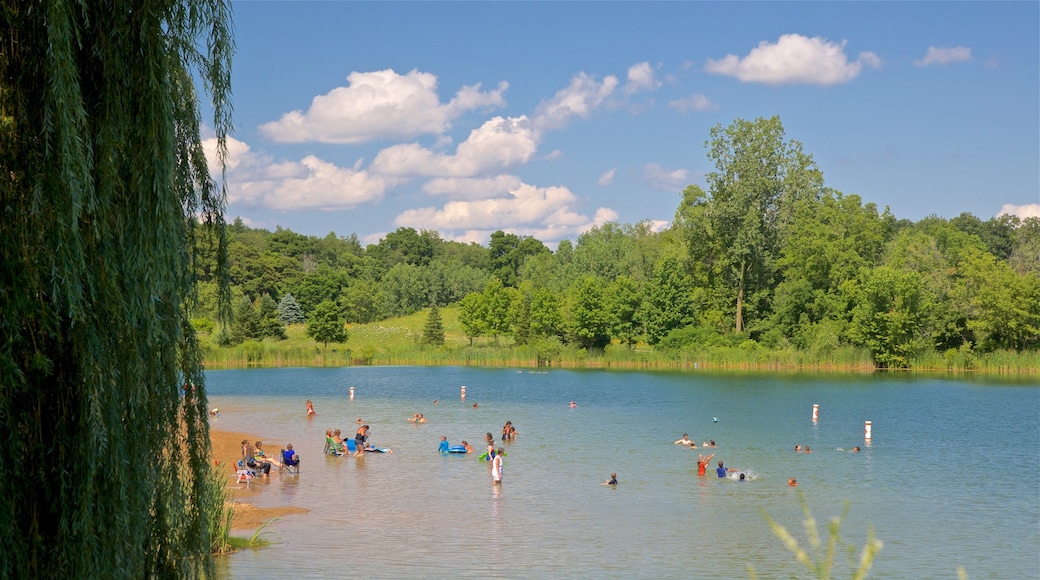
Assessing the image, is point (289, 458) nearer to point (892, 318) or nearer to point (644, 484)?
point (644, 484)

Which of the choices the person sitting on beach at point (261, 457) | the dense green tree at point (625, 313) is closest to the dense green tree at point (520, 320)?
the dense green tree at point (625, 313)

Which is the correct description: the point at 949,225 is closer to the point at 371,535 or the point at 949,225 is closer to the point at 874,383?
the point at 874,383

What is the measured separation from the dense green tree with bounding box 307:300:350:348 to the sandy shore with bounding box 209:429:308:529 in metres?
49.9

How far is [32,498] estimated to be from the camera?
709cm

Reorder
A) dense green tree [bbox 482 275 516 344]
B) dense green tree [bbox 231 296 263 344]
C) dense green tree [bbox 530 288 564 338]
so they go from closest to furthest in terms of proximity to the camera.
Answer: dense green tree [bbox 231 296 263 344] < dense green tree [bbox 530 288 564 338] < dense green tree [bbox 482 275 516 344]

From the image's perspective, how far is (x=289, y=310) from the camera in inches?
3932

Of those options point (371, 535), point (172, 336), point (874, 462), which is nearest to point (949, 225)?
point (874, 462)

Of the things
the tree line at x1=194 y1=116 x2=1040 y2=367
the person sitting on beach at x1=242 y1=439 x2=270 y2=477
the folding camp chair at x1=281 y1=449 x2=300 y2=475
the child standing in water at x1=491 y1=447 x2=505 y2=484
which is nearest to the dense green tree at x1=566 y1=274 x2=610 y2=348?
the tree line at x1=194 y1=116 x2=1040 y2=367

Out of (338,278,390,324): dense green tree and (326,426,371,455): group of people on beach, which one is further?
(338,278,390,324): dense green tree

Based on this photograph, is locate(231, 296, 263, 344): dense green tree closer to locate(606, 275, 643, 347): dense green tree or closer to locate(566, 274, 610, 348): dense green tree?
locate(566, 274, 610, 348): dense green tree

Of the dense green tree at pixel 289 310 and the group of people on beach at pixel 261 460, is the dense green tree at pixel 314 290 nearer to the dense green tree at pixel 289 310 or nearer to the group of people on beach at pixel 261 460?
the dense green tree at pixel 289 310

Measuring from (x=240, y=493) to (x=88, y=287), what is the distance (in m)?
20.3

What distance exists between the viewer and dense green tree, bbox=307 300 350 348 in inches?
3398

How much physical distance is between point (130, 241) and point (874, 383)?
2425 inches
